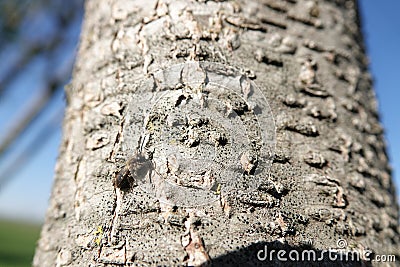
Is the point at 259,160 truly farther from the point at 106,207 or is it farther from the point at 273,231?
the point at 106,207

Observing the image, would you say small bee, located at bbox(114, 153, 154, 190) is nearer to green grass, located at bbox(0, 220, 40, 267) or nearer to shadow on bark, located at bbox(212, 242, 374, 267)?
shadow on bark, located at bbox(212, 242, 374, 267)

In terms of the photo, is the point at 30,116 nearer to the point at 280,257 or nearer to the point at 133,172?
the point at 133,172

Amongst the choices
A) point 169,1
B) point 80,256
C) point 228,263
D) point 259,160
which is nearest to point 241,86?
point 259,160

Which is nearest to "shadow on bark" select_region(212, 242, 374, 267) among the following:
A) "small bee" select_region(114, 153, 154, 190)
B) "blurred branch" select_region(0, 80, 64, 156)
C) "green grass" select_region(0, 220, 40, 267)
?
"small bee" select_region(114, 153, 154, 190)

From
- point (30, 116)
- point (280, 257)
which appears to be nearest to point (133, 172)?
point (280, 257)

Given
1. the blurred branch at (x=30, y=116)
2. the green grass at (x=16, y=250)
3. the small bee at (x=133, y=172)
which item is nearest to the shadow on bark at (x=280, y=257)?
the small bee at (x=133, y=172)

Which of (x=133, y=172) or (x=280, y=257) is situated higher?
(x=133, y=172)

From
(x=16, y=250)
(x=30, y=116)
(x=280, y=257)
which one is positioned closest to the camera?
(x=280, y=257)
